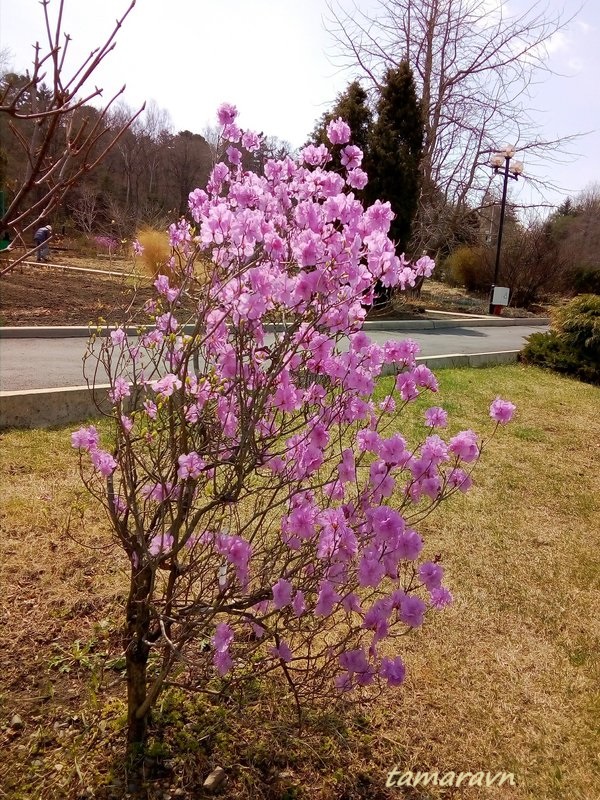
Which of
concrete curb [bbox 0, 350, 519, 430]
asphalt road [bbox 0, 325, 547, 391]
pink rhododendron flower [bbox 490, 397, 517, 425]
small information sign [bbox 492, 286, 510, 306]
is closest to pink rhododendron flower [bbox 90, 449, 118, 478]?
pink rhododendron flower [bbox 490, 397, 517, 425]

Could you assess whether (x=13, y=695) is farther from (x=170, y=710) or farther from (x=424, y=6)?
(x=424, y=6)

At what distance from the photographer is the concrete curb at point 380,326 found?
26.9 ft

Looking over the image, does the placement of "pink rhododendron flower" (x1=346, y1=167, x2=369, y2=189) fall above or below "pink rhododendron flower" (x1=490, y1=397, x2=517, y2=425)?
above

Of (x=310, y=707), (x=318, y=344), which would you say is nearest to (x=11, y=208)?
(x=318, y=344)

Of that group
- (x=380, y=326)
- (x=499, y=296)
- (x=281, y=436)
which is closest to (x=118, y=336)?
(x=281, y=436)

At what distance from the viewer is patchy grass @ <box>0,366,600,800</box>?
1.85m

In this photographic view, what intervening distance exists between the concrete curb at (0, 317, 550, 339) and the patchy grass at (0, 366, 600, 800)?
1210mm

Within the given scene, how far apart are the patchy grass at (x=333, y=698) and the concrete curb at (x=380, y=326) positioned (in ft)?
3.97

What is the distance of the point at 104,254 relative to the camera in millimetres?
22250

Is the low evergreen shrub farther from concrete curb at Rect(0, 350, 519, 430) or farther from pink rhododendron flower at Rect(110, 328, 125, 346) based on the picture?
pink rhododendron flower at Rect(110, 328, 125, 346)

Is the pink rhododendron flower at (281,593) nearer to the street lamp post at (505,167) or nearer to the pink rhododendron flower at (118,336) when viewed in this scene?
the pink rhododendron flower at (118,336)

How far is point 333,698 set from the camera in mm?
2174

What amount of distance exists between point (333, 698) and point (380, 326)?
11.2 meters

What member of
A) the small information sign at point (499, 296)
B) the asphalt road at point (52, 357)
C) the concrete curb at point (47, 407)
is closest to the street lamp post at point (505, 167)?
the small information sign at point (499, 296)
